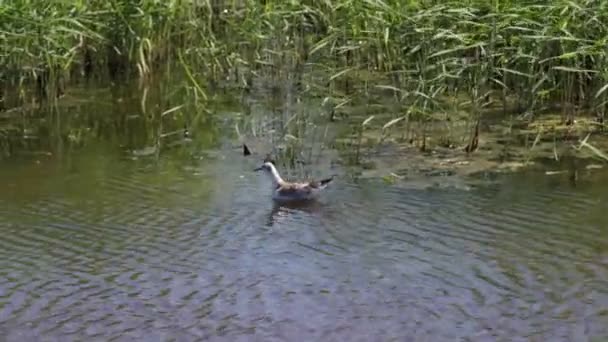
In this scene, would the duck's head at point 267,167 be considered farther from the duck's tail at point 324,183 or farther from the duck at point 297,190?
the duck's tail at point 324,183

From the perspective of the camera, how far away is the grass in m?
Answer: 8.46

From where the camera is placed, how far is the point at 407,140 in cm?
896

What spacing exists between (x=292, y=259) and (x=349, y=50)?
172 inches

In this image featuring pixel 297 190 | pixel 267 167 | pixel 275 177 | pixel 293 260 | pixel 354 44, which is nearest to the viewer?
pixel 293 260

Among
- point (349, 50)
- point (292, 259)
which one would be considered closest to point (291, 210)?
point (292, 259)

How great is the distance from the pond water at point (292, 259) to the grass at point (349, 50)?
1.06 meters

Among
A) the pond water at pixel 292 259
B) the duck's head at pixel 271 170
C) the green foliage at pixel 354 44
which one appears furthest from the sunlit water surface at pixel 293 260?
the green foliage at pixel 354 44

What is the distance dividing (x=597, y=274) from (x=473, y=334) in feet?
3.48

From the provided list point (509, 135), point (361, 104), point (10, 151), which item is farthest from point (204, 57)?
point (509, 135)

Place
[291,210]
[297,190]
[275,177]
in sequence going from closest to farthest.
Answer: [291,210]
[297,190]
[275,177]

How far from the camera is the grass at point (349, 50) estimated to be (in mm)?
8461

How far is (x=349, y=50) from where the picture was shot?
1046 cm

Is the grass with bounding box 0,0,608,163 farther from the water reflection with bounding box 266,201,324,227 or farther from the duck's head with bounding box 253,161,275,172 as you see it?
the water reflection with bounding box 266,201,324,227

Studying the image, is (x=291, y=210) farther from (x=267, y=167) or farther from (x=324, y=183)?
(x=267, y=167)
